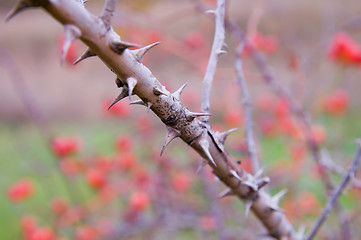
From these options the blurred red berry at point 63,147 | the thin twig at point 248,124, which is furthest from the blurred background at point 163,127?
the thin twig at point 248,124

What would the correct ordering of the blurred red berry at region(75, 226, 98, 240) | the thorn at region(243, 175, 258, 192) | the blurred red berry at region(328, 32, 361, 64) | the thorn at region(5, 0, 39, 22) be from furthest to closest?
1. the blurred red berry at region(75, 226, 98, 240)
2. the blurred red berry at region(328, 32, 361, 64)
3. the thorn at region(243, 175, 258, 192)
4. the thorn at region(5, 0, 39, 22)

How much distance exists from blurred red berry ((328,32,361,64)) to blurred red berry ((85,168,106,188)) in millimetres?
782

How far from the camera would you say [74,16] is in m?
0.19

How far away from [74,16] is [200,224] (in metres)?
0.90

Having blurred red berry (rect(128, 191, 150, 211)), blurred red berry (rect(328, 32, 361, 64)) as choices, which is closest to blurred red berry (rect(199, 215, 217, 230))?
blurred red berry (rect(128, 191, 150, 211))

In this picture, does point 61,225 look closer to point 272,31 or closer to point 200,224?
point 200,224

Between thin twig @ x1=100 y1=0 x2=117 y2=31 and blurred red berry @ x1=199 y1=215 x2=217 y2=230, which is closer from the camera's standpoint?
thin twig @ x1=100 y1=0 x2=117 y2=31

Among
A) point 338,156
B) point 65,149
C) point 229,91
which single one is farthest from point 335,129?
point 65,149

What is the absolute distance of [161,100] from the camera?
0.81 feet

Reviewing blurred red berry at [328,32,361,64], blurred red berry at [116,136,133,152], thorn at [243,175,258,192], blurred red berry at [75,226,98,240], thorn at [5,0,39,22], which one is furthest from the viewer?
blurred red berry at [116,136,133,152]

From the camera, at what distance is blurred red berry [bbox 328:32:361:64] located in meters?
0.95

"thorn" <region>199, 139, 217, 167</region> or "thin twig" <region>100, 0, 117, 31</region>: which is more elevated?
"thin twig" <region>100, 0, 117, 31</region>

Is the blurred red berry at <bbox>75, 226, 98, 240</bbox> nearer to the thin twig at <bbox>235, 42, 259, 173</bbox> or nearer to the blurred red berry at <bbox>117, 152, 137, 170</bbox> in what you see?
the blurred red berry at <bbox>117, 152, 137, 170</bbox>

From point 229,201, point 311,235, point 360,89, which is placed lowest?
point 311,235
